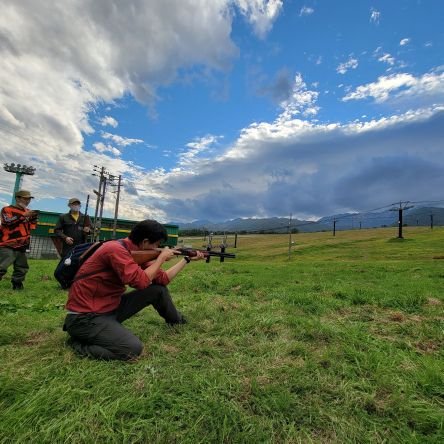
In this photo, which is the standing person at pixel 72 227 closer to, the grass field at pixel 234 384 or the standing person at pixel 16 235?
the standing person at pixel 16 235

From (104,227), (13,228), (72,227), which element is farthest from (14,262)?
(104,227)

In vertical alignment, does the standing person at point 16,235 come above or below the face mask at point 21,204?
below

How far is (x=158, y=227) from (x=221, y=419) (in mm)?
2600

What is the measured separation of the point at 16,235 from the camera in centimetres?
880

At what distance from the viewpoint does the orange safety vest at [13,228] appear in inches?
340

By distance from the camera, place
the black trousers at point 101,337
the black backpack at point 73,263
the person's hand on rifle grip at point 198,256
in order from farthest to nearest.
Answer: the person's hand on rifle grip at point 198,256
the black backpack at point 73,263
the black trousers at point 101,337

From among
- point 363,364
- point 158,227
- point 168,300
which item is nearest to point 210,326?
point 168,300

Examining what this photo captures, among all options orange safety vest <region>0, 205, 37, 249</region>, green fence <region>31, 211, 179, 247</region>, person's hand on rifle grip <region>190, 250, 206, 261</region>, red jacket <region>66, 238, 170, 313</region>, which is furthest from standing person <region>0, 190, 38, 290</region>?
green fence <region>31, 211, 179, 247</region>

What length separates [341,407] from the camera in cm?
292

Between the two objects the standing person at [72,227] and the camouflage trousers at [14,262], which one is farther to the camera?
the standing person at [72,227]

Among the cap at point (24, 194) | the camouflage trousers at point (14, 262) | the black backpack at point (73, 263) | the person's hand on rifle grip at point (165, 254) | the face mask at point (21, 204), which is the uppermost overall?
the cap at point (24, 194)

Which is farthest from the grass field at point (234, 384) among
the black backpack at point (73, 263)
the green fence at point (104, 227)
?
the green fence at point (104, 227)

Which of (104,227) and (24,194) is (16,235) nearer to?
(24,194)

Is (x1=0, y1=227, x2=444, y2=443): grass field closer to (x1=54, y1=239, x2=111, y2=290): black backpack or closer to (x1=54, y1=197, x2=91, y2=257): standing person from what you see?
(x1=54, y1=239, x2=111, y2=290): black backpack
